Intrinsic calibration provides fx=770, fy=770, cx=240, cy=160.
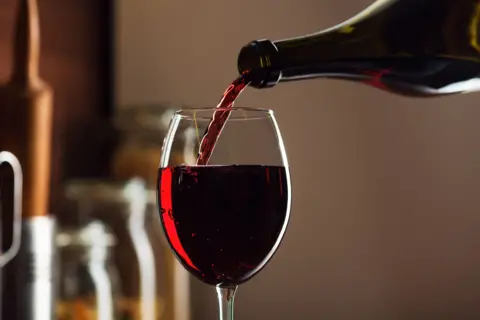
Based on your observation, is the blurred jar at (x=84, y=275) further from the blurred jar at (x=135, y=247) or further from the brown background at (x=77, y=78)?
the brown background at (x=77, y=78)

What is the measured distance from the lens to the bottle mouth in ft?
2.37

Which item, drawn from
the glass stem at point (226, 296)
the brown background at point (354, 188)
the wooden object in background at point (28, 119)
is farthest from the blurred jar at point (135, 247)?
the glass stem at point (226, 296)

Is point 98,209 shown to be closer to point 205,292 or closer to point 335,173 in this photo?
point 205,292

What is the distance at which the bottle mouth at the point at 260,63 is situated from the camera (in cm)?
72

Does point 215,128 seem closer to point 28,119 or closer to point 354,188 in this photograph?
point 28,119

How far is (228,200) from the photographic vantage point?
71 cm

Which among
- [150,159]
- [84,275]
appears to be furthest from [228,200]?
[150,159]

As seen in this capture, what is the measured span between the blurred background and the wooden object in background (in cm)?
16

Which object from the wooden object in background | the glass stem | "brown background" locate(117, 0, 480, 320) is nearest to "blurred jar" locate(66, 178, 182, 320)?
"brown background" locate(117, 0, 480, 320)

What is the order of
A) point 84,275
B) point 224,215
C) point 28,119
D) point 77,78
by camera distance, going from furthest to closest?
point 77,78 < point 84,275 < point 28,119 < point 224,215

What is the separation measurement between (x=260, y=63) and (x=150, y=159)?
0.70 meters

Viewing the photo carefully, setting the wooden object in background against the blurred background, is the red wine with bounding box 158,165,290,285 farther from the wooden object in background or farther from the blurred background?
the blurred background

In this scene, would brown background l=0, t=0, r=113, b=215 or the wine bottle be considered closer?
the wine bottle

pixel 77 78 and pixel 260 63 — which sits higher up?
pixel 77 78
